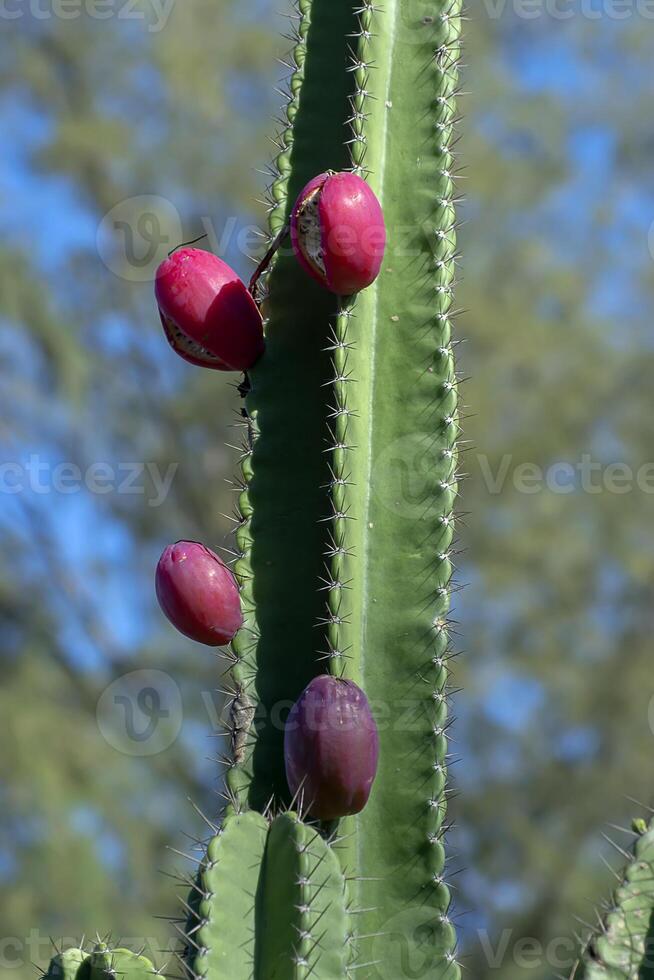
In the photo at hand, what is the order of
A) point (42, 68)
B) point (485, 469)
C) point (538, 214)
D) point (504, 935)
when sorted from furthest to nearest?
point (42, 68)
point (538, 214)
point (485, 469)
point (504, 935)

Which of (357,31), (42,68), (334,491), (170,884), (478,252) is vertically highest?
(42,68)

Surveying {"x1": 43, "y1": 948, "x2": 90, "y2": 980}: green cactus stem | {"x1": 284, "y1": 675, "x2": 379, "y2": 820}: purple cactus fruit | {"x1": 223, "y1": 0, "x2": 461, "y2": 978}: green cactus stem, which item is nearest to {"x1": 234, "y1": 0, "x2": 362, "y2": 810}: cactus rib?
{"x1": 223, "y1": 0, "x2": 461, "y2": 978}: green cactus stem

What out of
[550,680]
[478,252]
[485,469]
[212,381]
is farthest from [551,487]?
[212,381]

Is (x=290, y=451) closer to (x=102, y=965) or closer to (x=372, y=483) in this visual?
(x=372, y=483)

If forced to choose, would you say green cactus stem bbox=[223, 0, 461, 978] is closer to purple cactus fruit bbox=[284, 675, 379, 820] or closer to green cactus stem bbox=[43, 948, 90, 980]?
purple cactus fruit bbox=[284, 675, 379, 820]

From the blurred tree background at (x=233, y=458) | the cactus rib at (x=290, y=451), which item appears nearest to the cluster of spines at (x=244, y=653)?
the cactus rib at (x=290, y=451)

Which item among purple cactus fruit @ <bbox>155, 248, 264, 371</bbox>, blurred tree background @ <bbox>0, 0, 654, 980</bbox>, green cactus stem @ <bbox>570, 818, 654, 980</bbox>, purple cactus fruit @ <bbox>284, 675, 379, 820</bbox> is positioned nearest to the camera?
purple cactus fruit @ <bbox>284, 675, 379, 820</bbox>

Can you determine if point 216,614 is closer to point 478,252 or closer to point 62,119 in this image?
point 478,252
